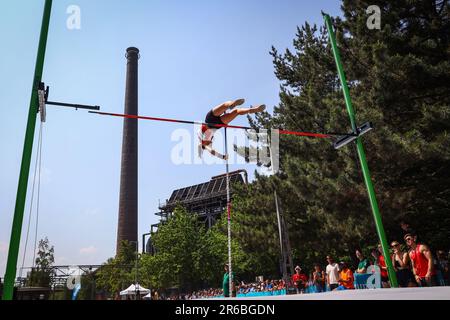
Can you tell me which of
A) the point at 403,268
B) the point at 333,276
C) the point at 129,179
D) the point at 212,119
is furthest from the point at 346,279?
the point at 129,179

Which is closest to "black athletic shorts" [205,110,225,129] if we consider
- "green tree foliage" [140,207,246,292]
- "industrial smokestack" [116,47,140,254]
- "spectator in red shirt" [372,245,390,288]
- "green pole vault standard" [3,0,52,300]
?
"green pole vault standard" [3,0,52,300]

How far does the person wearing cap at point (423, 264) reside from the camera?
6758 mm

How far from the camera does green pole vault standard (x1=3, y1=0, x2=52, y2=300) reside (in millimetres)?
5512

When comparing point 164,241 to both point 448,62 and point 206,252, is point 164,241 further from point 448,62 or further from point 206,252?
point 448,62

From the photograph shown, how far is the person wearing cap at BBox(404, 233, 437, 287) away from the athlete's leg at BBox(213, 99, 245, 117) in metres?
4.55

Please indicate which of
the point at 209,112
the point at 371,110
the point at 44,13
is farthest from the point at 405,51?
the point at 44,13

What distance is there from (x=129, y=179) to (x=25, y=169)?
109 feet

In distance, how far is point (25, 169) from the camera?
6.14 m

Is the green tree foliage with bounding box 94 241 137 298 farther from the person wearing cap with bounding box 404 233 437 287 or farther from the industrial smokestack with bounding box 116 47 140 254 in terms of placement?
the person wearing cap with bounding box 404 233 437 287

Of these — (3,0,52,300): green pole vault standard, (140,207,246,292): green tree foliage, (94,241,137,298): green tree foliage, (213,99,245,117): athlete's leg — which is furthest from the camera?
(94,241,137,298): green tree foliage

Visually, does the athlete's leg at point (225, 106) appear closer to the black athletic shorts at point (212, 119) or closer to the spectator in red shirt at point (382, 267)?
the black athletic shorts at point (212, 119)

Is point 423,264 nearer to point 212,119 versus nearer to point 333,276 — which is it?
point 333,276

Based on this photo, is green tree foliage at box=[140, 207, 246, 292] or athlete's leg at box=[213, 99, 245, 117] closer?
athlete's leg at box=[213, 99, 245, 117]

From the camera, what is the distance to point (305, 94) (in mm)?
15500
